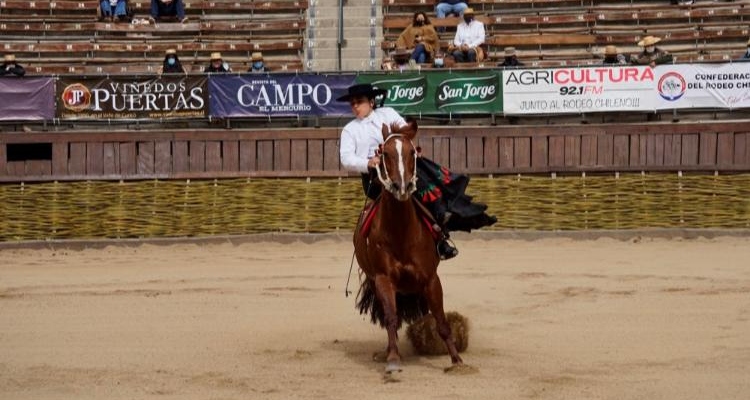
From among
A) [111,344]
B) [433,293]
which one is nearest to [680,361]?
[433,293]

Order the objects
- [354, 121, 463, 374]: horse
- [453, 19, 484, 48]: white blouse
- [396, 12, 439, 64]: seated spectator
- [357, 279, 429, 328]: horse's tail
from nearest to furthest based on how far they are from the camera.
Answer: [354, 121, 463, 374]: horse < [357, 279, 429, 328]: horse's tail < [396, 12, 439, 64]: seated spectator < [453, 19, 484, 48]: white blouse

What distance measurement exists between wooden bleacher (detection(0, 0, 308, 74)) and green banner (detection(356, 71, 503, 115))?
4284 millimetres

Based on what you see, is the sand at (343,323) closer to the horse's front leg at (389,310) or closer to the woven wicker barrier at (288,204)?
the horse's front leg at (389,310)

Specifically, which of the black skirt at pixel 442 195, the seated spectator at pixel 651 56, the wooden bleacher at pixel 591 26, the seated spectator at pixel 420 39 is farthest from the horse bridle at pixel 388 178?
the wooden bleacher at pixel 591 26

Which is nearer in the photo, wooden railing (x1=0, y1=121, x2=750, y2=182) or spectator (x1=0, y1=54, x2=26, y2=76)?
Result: wooden railing (x1=0, y1=121, x2=750, y2=182)

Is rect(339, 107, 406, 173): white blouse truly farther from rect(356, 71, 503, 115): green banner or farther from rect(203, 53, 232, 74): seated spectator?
rect(203, 53, 232, 74): seated spectator

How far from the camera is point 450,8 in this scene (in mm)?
25578

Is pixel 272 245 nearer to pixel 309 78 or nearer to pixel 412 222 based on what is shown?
pixel 309 78

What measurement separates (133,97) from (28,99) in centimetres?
164

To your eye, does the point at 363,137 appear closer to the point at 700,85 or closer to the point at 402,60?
the point at 700,85

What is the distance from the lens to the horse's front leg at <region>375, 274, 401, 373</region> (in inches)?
377

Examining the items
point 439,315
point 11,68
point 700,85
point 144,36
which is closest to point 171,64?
point 11,68

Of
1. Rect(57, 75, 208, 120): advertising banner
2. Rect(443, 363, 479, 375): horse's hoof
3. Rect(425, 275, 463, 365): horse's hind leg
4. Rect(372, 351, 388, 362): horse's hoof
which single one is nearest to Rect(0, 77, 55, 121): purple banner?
Rect(57, 75, 208, 120): advertising banner

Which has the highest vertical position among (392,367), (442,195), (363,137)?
(363,137)
